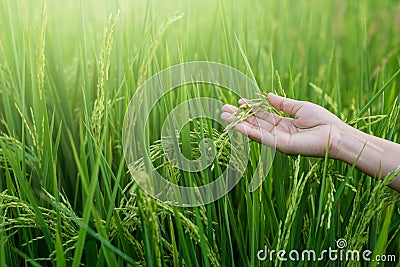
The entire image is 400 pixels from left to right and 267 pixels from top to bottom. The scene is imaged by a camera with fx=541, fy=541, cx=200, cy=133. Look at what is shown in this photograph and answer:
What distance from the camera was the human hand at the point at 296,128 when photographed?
3.40 feet

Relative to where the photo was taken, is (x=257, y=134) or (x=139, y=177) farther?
(x=257, y=134)

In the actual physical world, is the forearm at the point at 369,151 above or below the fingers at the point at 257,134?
below

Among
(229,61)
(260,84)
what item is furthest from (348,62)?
(229,61)

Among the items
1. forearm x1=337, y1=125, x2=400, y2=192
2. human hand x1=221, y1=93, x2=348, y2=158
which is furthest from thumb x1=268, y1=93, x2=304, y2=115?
forearm x1=337, y1=125, x2=400, y2=192

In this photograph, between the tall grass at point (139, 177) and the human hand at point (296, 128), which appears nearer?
the tall grass at point (139, 177)

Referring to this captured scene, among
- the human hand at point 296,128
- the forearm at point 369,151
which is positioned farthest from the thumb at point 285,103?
the forearm at point 369,151

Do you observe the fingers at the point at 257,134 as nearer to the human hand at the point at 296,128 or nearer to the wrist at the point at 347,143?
the human hand at the point at 296,128

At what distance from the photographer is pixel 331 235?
976 mm

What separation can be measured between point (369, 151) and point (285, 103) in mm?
187

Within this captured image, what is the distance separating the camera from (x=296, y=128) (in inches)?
44.0

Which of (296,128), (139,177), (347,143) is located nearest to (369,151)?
(347,143)

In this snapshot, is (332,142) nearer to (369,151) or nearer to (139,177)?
(369,151)

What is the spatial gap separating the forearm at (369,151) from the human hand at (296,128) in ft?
0.05

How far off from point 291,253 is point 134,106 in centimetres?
40
